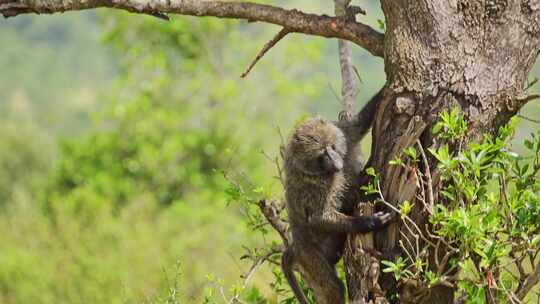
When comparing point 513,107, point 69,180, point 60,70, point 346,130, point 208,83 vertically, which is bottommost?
point 60,70

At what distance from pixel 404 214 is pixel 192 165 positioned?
1816 cm

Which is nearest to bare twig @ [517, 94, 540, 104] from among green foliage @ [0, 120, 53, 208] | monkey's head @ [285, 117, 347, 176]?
monkey's head @ [285, 117, 347, 176]

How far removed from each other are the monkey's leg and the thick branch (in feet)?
3.92

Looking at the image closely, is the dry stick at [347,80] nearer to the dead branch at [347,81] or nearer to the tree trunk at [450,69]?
the dead branch at [347,81]

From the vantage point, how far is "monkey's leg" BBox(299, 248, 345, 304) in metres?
4.39

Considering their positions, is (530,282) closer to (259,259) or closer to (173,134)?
(259,259)

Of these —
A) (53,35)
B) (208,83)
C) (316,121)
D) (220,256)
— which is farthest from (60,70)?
(316,121)

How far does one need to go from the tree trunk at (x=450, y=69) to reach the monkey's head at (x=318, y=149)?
2.74ft

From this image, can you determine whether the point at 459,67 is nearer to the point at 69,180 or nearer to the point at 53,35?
the point at 69,180

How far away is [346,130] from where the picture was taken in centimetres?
461

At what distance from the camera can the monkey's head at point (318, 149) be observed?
4496 millimetres

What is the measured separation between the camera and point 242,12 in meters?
4.02

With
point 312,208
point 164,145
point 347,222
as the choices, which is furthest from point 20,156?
point 347,222

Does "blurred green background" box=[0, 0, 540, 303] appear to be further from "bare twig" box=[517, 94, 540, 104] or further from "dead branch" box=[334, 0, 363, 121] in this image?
"bare twig" box=[517, 94, 540, 104]
